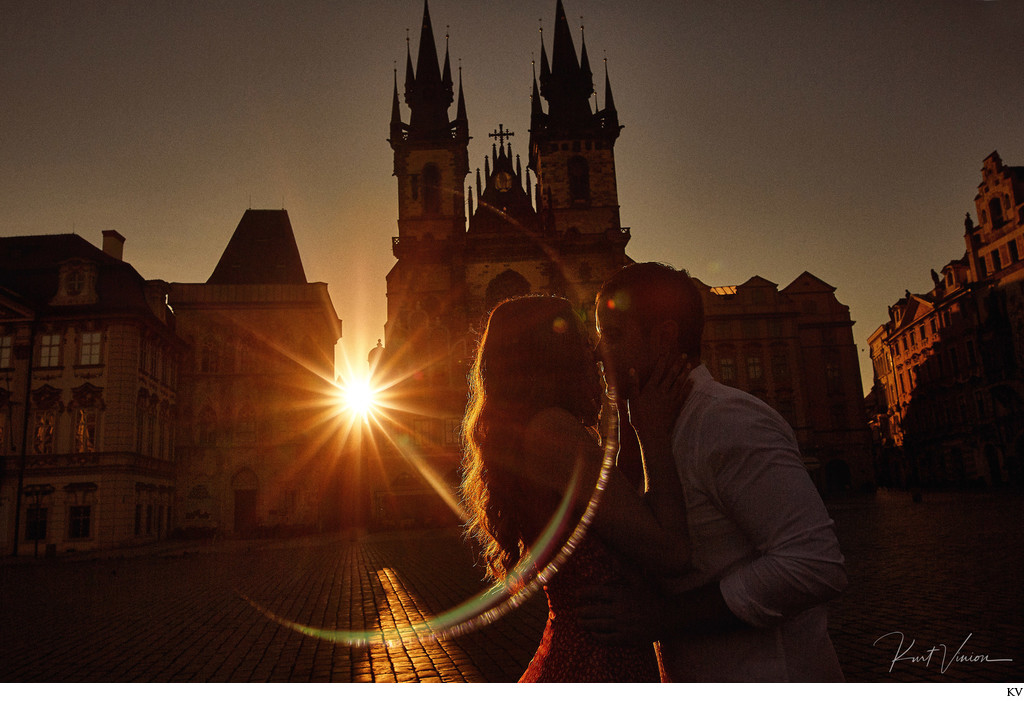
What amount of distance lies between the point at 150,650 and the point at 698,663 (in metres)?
7.81

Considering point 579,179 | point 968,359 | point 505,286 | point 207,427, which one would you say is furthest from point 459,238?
point 968,359

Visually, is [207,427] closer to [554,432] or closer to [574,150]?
[574,150]

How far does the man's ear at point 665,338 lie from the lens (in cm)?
211

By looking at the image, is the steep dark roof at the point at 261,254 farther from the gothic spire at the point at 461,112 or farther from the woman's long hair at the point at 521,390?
the woman's long hair at the point at 521,390

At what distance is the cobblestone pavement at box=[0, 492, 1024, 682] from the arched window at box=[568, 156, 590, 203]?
32918 millimetres

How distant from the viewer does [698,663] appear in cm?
200

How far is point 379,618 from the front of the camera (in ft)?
33.1

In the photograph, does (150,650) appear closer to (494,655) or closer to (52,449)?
(494,655)

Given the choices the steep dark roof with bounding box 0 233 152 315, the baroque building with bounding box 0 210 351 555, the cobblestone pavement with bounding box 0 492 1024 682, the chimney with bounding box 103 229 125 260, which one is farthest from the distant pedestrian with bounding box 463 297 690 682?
the chimney with bounding box 103 229 125 260

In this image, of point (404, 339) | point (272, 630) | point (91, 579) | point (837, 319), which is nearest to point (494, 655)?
point (272, 630)

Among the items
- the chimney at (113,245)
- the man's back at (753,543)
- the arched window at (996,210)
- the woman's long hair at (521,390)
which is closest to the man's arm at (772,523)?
the man's back at (753,543)

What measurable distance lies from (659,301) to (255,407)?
132 ft

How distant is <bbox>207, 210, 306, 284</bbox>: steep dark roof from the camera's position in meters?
43.8
